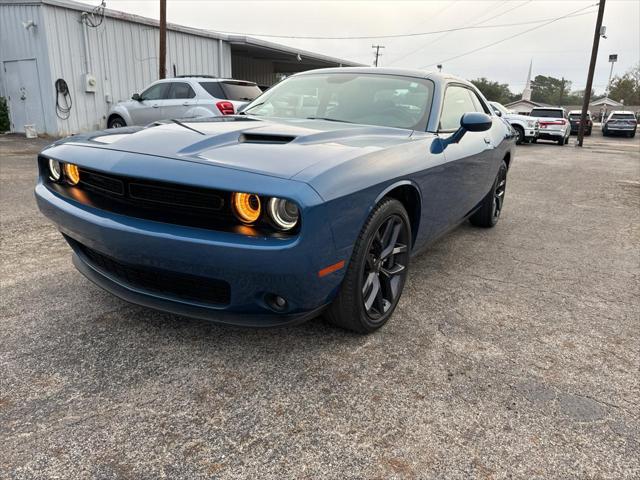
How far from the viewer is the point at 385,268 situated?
2.59 meters

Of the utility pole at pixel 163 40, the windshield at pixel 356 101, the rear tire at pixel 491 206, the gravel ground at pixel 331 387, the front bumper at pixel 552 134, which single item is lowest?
the gravel ground at pixel 331 387

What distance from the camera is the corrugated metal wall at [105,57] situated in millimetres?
12547

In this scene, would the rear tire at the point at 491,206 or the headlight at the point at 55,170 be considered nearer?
the headlight at the point at 55,170

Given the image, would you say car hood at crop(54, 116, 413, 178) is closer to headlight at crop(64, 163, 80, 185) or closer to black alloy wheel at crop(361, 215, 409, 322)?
headlight at crop(64, 163, 80, 185)

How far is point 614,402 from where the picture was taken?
79.7 inches

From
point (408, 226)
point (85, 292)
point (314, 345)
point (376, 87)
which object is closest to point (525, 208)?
point (376, 87)

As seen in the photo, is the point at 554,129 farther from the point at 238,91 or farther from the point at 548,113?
the point at 238,91

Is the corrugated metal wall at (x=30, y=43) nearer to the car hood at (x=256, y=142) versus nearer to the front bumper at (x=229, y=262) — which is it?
the car hood at (x=256, y=142)

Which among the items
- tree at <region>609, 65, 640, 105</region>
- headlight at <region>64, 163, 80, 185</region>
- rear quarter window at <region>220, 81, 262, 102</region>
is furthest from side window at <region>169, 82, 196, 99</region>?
tree at <region>609, 65, 640, 105</region>

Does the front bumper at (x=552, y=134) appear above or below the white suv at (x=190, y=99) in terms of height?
below

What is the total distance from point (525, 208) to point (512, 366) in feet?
13.6

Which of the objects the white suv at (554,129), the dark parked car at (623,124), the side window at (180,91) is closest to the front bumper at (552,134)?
the white suv at (554,129)

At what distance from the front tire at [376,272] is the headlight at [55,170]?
5.18 ft

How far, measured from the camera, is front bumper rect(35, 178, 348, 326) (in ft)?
5.97
